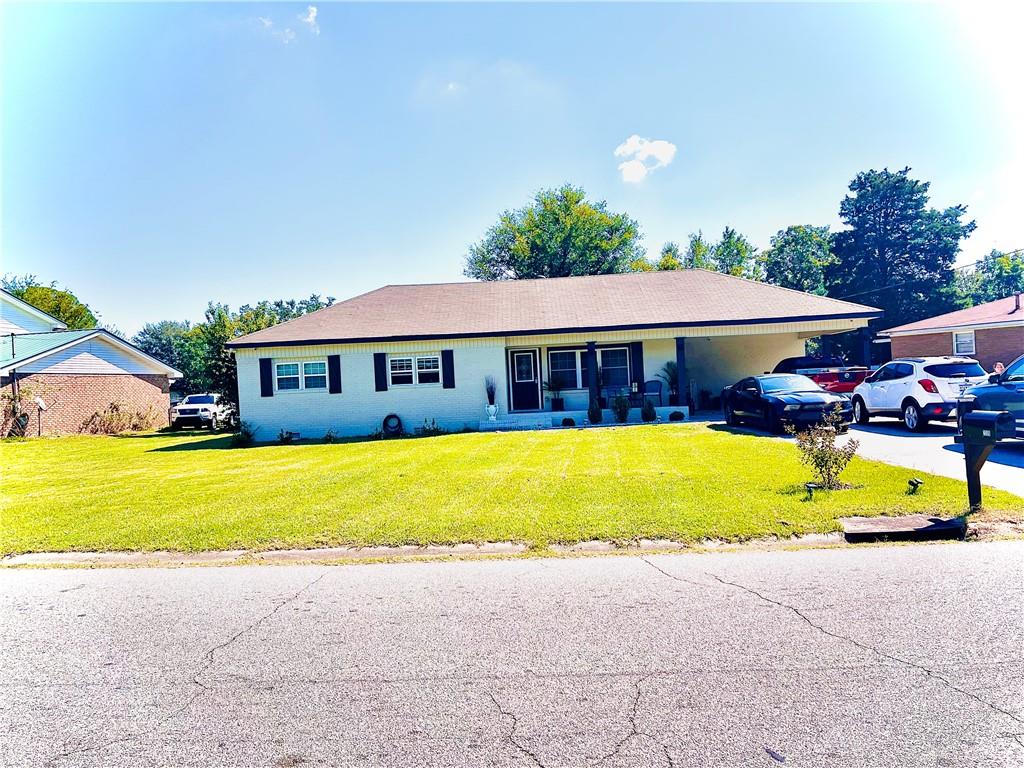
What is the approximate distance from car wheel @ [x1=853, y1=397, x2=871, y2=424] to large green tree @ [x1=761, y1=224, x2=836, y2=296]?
39.2 meters

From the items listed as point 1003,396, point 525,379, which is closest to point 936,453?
point 1003,396

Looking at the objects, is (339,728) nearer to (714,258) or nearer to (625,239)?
(625,239)

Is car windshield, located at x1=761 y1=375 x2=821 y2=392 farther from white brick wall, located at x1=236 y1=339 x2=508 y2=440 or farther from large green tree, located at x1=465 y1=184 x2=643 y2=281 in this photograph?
large green tree, located at x1=465 y1=184 x2=643 y2=281

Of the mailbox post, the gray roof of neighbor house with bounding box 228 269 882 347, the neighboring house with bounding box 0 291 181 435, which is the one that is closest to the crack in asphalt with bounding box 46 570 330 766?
the mailbox post

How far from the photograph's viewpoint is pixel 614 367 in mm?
22531

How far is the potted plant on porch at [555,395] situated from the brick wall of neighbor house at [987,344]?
2139cm

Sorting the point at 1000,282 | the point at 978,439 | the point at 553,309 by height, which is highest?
the point at 1000,282

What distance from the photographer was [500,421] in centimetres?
2025

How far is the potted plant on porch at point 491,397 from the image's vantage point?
20.3 m

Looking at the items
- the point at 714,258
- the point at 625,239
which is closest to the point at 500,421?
the point at 625,239

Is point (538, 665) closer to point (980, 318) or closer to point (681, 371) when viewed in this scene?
point (681, 371)

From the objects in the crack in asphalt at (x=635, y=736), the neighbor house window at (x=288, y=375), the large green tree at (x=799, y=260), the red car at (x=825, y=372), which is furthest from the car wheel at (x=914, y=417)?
the large green tree at (x=799, y=260)

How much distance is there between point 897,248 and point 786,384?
39832 mm

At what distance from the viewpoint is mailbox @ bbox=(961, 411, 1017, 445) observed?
6.79 m
